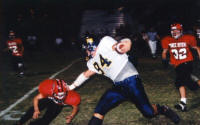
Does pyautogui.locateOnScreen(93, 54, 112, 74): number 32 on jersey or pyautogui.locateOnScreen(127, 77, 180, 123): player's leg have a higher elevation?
pyautogui.locateOnScreen(93, 54, 112, 74): number 32 on jersey

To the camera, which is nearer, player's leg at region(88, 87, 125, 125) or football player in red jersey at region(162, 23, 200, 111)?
player's leg at region(88, 87, 125, 125)

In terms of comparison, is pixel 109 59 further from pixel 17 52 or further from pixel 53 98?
pixel 17 52

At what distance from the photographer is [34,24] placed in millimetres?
32719

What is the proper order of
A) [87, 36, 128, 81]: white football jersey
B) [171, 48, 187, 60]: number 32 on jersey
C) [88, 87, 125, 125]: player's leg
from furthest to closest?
1. [171, 48, 187, 60]: number 32 on jersey
2. [88, 87, 125, 125]: player's leg
3. [87, 36, 128, 81]: white football jersey

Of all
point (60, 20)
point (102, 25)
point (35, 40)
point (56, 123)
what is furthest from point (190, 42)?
point (60, 20)

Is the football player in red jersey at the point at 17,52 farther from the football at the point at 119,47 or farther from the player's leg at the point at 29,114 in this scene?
the football at the point at 119,47

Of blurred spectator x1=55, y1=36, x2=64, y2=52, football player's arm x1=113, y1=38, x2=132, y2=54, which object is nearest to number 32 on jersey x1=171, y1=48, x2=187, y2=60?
football player's arm x1=113, y1=38, x2=132, y2=54

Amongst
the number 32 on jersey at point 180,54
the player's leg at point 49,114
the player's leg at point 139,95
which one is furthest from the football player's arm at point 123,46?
the number 32 on jersey at point 180,54

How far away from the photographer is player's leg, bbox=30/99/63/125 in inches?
242

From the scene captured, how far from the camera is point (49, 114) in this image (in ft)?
21.7

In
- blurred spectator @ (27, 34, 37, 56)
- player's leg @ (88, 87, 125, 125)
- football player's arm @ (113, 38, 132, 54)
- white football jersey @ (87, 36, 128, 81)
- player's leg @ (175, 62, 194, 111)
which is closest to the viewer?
football player's arm @ (113, 38, 132, 54)

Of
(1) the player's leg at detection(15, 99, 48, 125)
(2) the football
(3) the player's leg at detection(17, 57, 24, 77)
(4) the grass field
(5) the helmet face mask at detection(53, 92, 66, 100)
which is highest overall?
(2) the football

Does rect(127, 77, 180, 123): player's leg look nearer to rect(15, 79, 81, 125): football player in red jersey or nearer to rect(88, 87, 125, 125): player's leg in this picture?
rect(88, 87, 125, 125): player's leg

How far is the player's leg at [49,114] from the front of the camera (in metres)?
6.14
